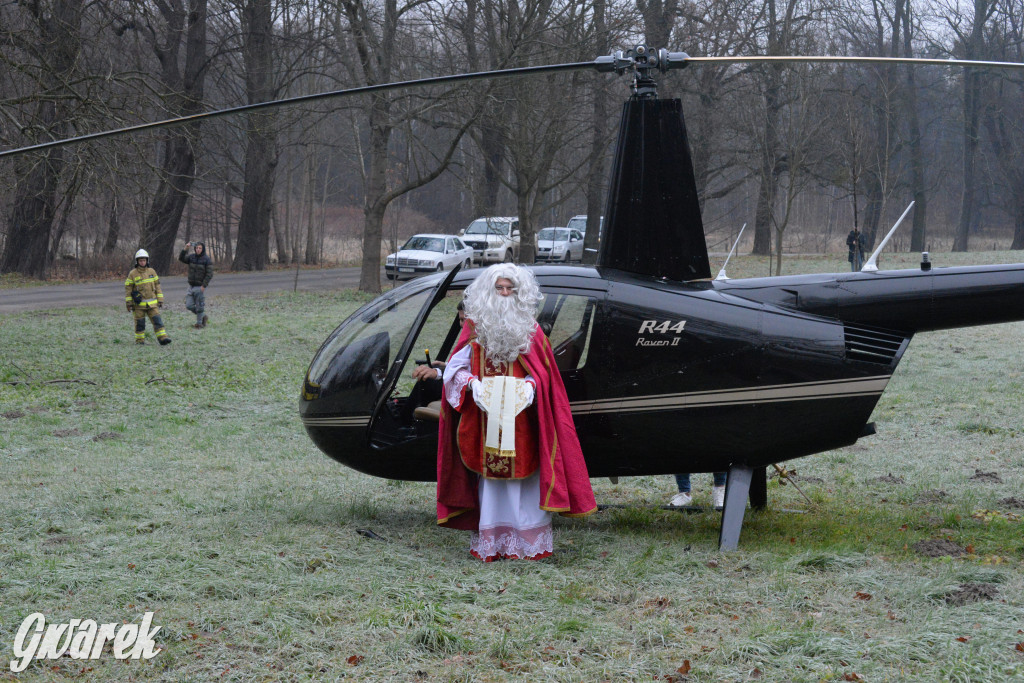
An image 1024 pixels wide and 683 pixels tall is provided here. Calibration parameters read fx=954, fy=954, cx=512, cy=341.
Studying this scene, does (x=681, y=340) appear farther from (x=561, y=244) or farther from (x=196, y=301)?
(x=561, y=244)

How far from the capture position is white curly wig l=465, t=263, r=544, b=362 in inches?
234

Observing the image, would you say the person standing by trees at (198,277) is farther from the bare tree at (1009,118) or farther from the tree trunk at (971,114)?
the bare tree at (1009,118)

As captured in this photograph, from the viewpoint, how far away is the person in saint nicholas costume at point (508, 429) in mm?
5961

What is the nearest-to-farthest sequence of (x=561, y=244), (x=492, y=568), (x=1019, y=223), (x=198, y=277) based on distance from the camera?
(x=492, y=568), (x=198, y=277), (x=561, y=244), (x=1019, y=223)

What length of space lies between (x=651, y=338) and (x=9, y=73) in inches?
444

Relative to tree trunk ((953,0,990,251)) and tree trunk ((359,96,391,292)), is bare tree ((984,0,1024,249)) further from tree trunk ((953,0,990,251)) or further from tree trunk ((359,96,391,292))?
tree trunk ((359,96,391,292))

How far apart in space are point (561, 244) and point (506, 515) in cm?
2734

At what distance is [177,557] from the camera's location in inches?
228

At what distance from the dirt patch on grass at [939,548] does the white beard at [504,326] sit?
2.88 metres

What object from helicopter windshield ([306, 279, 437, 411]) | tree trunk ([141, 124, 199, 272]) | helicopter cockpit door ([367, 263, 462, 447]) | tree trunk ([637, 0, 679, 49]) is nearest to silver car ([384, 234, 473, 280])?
tree trunk ([141, 124, 199, 272])

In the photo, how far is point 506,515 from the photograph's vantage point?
6.15 meters

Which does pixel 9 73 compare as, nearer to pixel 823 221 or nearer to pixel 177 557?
pixel 177 557

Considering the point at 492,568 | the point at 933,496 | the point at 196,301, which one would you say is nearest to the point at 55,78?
the point at 196,301

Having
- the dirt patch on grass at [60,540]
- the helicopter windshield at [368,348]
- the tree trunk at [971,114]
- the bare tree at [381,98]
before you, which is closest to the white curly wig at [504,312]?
the helicopter windshield at [368,348]
